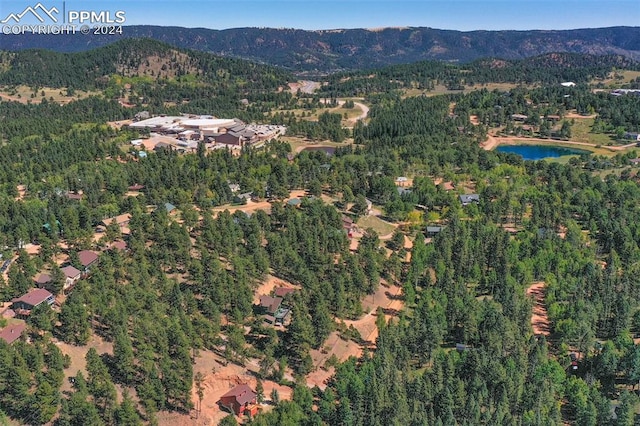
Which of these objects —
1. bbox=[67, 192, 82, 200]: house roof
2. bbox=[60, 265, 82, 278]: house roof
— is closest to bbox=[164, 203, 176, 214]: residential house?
bbox=[67, 192, 82, 200]: house roof

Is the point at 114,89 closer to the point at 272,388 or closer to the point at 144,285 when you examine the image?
the point at 144,285

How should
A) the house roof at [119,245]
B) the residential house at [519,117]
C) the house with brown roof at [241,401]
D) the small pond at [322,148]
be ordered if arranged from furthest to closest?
the residential house at [519,117] → the small pond at [322,148] → the house roof at [119,245] → the house with brown roof at [241,401]

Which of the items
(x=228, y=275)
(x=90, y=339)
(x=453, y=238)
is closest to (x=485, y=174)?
(x=453, y=238)

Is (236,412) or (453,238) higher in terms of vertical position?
(453,238)

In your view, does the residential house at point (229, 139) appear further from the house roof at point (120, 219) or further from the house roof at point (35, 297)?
the house roof at point (35, 297)

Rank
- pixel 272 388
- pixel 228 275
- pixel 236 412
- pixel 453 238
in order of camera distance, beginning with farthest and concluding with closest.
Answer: pixel 453 238 < pixel 228 275 < pixel 272 388 < pixel 236 412

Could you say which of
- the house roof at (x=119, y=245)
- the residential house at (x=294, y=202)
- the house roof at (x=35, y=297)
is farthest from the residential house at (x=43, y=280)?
the residential house at (x=294, y=202)
